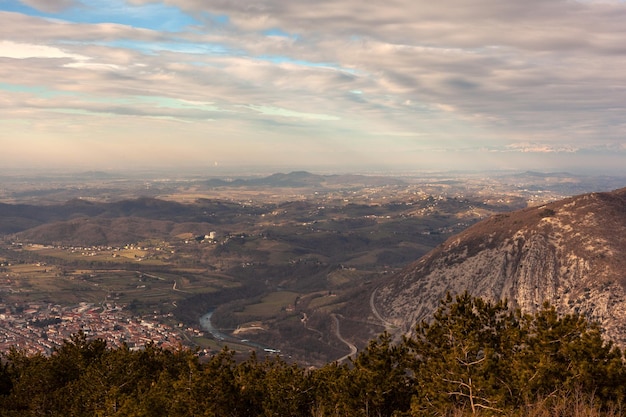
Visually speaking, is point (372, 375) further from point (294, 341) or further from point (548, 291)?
point (294, 341)

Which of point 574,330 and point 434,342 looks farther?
point 434,342

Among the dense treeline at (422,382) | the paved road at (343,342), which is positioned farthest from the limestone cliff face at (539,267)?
the dense treeline at (422,382)

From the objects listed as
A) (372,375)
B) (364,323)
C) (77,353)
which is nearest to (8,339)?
(364,323)

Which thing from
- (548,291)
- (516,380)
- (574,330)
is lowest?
(548,291)

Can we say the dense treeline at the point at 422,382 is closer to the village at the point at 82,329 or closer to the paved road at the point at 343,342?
the paved road at the point at 343,342

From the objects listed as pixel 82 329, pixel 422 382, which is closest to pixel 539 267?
pixel 422 382
